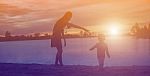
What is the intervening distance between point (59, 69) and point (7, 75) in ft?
6.66

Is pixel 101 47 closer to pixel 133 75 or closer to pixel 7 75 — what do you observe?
pixel 133 75

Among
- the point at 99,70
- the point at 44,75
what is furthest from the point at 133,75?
the point at 44,75

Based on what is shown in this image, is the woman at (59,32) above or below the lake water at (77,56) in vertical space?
above

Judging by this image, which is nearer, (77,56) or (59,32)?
(59,32)

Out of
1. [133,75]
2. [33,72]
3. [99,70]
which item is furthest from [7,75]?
[133,75]

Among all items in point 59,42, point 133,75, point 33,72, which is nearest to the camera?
point 133,75

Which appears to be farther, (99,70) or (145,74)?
(99,70)

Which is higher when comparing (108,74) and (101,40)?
(101,40)

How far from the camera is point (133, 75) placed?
43.2 feet

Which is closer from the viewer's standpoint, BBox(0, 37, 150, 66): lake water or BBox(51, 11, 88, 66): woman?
BBox(51, 11, 88, 66): woman

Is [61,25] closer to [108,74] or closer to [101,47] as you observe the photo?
[101,47]

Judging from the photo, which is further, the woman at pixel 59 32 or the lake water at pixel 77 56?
the lake water at pixel 77 56

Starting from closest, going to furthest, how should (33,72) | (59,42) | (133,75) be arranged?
(133,75), (33,72), (59,42)

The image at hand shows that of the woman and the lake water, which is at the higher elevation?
the woman
